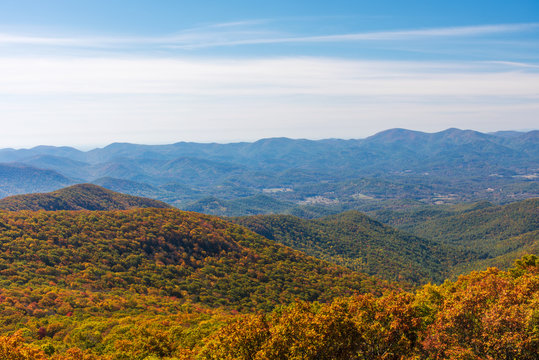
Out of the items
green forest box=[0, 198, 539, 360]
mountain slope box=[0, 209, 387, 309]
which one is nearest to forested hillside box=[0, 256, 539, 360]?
green forest box=[0, 198, 539, 360]

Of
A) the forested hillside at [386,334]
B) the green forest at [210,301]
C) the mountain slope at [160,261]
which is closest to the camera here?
the forested hillside at [386,334]

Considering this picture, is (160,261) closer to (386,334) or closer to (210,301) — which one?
(210,301)

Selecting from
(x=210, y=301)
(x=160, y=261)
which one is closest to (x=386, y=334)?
(x=210, y=301)

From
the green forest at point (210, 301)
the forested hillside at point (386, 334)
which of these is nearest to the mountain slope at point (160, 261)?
the green forest at point (210, 301)

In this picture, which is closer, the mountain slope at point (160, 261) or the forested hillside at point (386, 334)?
the forested hillside at point (386, 334)

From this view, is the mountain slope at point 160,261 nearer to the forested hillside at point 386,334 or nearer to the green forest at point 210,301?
the green forest at point 210,301

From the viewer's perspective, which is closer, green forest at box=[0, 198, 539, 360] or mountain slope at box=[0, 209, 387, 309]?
green forest at box=[0, 198, 539, 360]

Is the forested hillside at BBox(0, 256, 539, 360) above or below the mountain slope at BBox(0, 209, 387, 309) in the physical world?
above

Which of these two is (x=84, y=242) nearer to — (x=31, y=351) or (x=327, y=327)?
(x=31, y=351)

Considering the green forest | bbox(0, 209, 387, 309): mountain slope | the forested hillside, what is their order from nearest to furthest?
the forested hillside < the green forest < bbox(0, 209, 387, 309): mountain slope

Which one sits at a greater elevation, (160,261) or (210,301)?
(160,261)

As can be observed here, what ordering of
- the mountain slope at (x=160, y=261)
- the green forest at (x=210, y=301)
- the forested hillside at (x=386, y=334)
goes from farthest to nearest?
the mountain slope at (x=160, y=261) < the green forest at (x=210, y=301) < the forested hillside at (x=386, y=334)

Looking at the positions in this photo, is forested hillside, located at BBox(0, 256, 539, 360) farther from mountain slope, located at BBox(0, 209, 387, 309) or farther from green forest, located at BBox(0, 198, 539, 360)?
mountain slope, located at BBox(0, 209, 387, 309)
